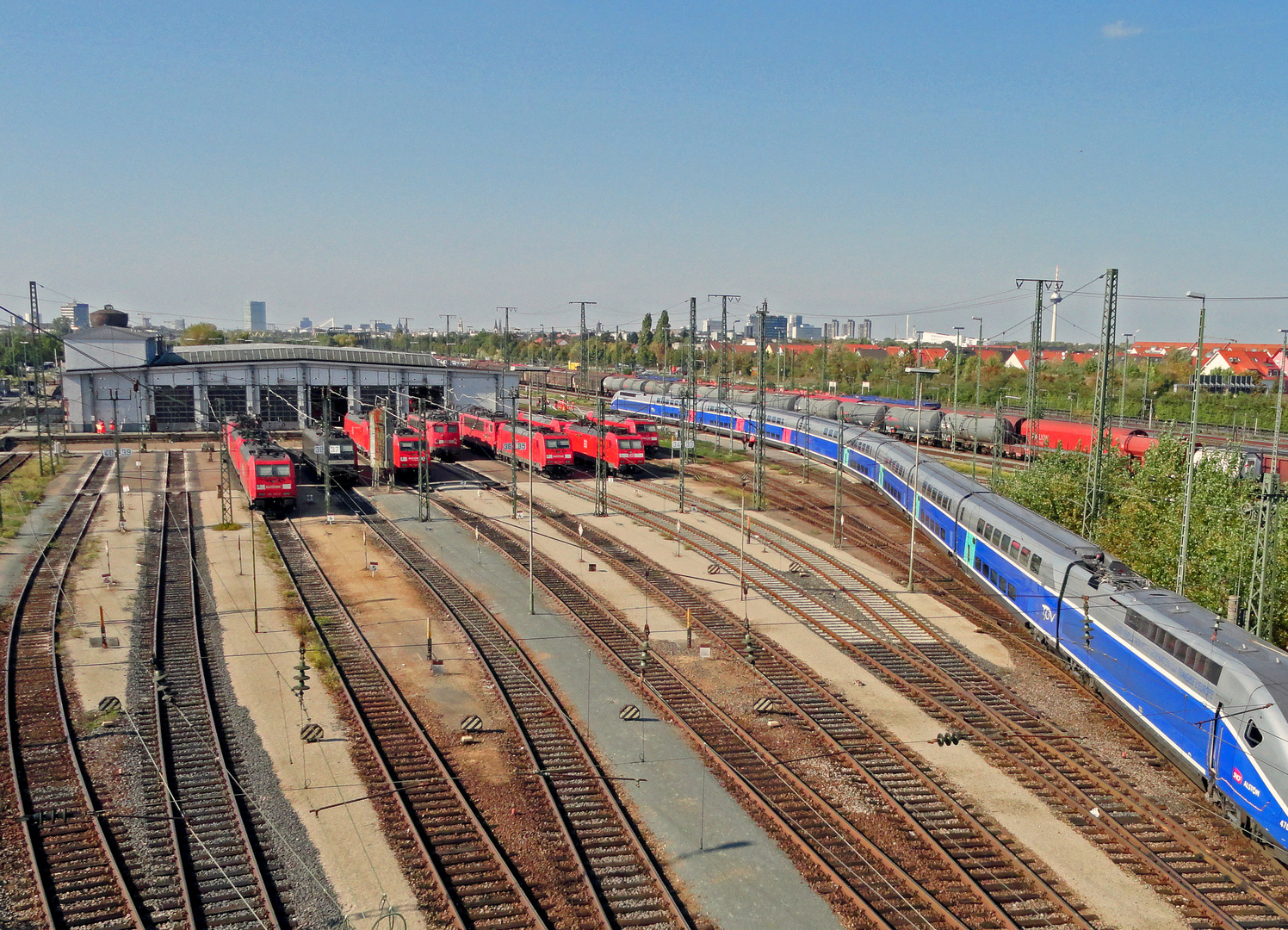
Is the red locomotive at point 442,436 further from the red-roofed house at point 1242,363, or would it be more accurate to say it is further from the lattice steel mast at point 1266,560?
the red-roofed house at point 1242,363

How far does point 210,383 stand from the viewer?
244 ft

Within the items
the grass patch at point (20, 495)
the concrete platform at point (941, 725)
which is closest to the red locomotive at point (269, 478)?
the grass patch at point (20, 495)

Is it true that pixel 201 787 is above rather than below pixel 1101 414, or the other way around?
below

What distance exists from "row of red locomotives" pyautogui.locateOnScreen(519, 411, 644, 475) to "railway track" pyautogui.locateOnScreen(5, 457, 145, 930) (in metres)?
30.5

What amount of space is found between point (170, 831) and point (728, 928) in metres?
9.20

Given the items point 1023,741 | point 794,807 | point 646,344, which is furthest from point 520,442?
point 646,344

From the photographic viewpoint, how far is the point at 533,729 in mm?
19344

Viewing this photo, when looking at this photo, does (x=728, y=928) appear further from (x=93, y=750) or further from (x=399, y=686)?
(x=93, y=750)

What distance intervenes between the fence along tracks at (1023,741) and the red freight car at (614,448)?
19.5m

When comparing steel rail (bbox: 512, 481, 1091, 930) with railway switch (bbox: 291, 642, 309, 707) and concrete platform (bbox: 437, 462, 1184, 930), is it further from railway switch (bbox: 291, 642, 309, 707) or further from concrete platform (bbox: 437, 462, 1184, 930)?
railway switch (bbox: 291, 642, 309, 707)

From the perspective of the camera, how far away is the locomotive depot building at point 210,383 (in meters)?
73.3

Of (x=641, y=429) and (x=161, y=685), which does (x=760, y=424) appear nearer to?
(x=641, y=429)

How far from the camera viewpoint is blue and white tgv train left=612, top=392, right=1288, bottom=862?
48.5ft

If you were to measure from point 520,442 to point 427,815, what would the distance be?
1642 inches
